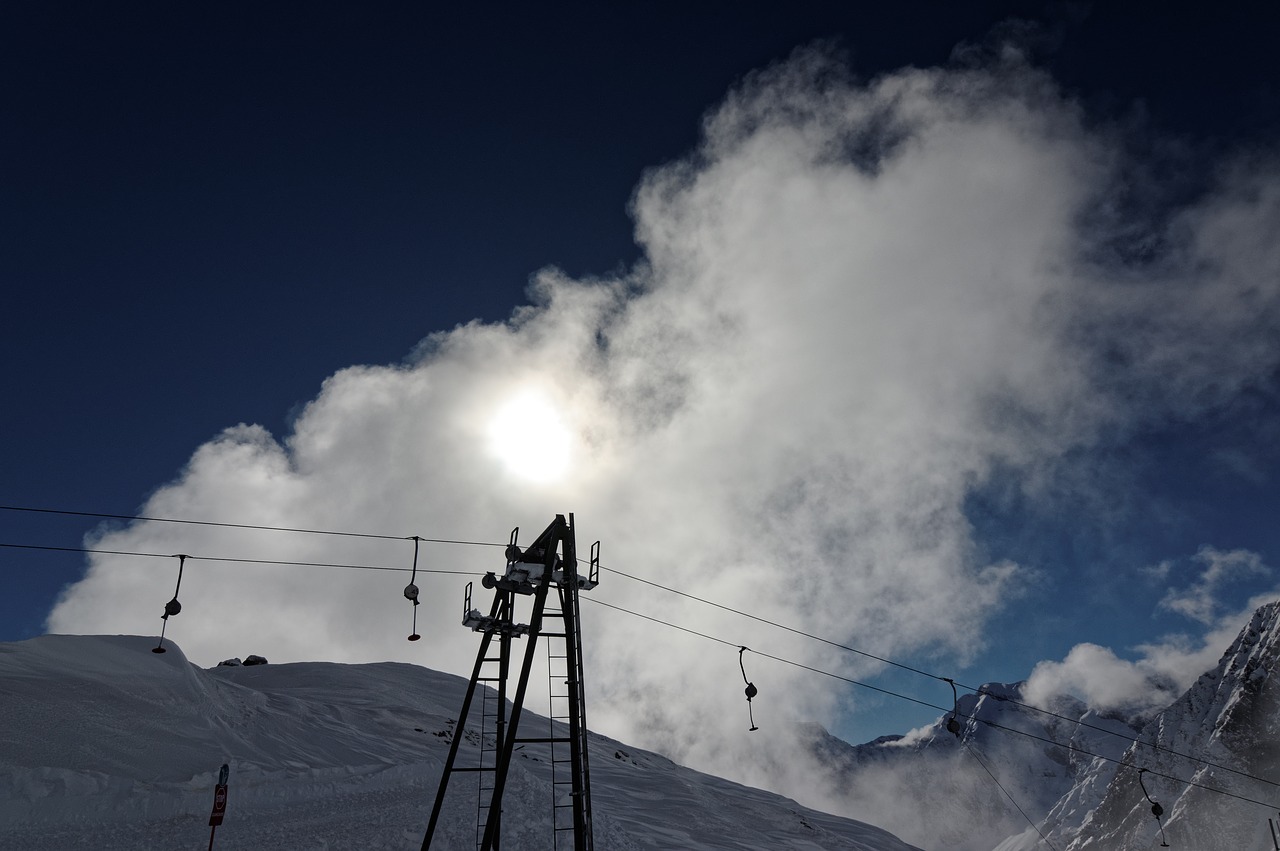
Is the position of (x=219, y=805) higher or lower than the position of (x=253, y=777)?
lower

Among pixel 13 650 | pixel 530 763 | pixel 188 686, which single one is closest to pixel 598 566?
pixel 530 763

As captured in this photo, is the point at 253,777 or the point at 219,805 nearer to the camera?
the point at 219,805

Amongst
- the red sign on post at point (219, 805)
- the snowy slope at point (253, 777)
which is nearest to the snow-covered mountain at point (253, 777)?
the snowy slope at point (253, 777)

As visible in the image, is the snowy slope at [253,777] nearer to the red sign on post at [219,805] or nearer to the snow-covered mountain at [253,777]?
the snow-covered mountain at [253,777]

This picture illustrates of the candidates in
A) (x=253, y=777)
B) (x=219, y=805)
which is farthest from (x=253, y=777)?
(x=219, y=805)

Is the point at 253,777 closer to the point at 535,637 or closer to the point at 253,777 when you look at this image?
the point at 253,777

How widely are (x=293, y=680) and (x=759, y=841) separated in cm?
3648

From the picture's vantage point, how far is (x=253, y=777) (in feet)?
92.3

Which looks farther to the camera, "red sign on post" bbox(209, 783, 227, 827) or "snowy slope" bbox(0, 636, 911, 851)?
"snowy slope" bbox(0, 636, 911, 851)

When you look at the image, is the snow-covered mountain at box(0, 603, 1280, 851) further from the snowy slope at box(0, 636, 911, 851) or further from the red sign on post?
the red sign on post

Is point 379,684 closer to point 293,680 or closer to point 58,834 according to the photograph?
point 293,680

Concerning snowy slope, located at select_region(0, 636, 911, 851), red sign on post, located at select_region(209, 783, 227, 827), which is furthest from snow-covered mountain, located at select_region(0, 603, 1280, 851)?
red sign on post, located at select_region(209, 783, 227, 827)

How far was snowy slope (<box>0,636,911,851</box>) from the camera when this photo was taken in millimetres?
23562

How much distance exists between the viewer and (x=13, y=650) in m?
34.2
